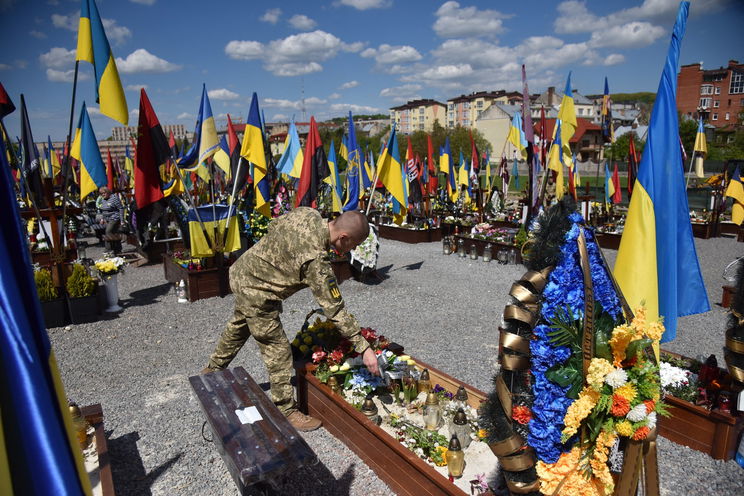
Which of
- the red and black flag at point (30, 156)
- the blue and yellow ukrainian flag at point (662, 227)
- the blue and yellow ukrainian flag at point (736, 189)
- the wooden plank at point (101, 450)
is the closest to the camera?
the blue and yellow ukrainian flag at point (662, 227)

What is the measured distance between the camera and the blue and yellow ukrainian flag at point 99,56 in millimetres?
6094

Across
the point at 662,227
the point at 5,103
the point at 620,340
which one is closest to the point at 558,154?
the point at 662,227

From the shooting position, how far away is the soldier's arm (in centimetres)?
378

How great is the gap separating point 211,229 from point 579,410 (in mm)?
8117

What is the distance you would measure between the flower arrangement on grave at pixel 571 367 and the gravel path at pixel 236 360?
72.8 inches

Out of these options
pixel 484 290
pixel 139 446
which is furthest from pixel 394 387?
pixel 484 290

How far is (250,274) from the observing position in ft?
13.8

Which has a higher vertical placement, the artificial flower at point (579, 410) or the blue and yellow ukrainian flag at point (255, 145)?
the blue and yellow ukrainian flag at point (255, 145)

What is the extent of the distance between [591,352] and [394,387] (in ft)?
9.51

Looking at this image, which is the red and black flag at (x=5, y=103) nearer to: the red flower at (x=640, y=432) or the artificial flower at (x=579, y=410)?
the artificial flower at (x=579, y=410)

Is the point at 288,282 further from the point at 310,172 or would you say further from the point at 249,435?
the point at 310,172

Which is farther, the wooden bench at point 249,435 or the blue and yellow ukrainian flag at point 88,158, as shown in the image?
the blue and yellow ukrainian flag at point 88,158

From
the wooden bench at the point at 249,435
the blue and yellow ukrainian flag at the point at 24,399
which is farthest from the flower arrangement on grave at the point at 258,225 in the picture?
the blue and yellow ukrainian flag at the point at 24,399

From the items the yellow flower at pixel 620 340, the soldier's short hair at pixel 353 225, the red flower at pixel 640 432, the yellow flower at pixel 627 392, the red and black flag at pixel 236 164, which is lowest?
the red flower at pixel 640 432
